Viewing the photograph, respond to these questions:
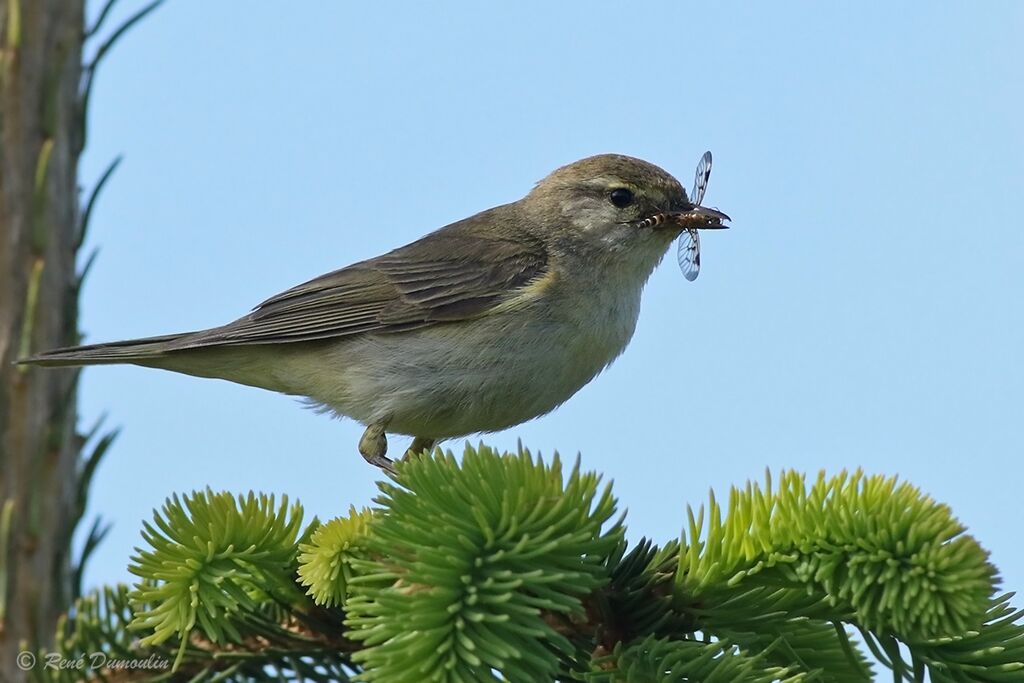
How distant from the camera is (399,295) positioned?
558 cm

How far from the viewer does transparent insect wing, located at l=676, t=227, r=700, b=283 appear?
5270 mm

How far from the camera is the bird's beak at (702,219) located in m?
5.32

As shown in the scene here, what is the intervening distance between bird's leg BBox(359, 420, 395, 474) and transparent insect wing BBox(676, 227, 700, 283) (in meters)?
1.53

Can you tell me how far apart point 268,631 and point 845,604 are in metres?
1.39

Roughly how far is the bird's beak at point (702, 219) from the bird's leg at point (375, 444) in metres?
1.66

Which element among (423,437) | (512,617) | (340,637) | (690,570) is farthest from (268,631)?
(423,437)

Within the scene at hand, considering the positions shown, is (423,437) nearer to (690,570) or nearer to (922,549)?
(690,570)

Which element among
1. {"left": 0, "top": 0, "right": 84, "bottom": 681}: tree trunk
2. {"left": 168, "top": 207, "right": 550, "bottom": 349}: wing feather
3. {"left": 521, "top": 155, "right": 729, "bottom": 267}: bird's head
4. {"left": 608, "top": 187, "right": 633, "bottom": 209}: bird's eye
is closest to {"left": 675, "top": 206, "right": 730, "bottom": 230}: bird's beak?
{"left": 521, "top": 155, "right": 729, "bottom": 267}: bird's head

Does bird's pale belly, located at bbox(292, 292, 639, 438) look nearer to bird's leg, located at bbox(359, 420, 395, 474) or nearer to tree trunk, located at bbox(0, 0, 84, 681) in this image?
bird's leg, located at bbox(359, 420, 395, 474)

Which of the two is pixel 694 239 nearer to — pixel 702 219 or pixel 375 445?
pixel 702 219

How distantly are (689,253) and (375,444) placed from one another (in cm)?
170

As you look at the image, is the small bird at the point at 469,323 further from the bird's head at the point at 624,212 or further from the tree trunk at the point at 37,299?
the tree trunk at the point at 37,299

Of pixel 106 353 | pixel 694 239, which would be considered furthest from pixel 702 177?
pixel 106 353

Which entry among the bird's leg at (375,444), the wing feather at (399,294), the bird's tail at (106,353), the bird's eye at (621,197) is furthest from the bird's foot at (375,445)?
the bird's eye at (621,197)
